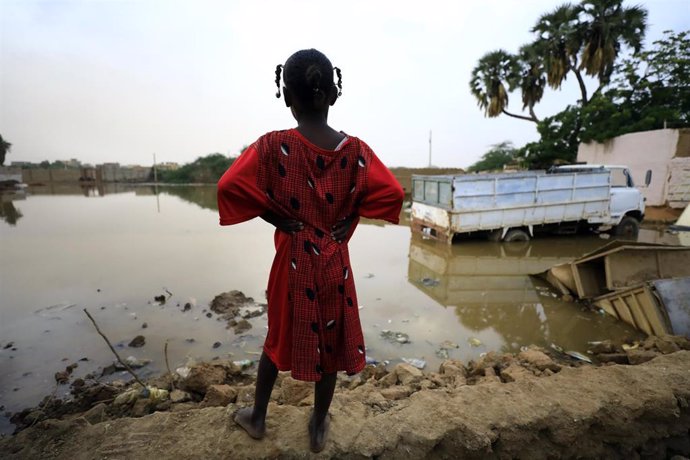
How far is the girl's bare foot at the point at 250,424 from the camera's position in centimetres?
162

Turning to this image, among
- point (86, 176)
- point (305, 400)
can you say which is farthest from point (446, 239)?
point (86, 176)

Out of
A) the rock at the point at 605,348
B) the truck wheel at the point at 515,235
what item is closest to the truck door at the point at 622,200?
the truck wheel at the point at 515,235

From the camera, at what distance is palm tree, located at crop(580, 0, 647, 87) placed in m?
14.7

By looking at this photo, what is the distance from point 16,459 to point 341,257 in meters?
1.70

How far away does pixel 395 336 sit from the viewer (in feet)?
13.3

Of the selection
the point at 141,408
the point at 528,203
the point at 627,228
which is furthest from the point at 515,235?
the point at 141,408

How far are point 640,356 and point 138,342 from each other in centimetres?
478

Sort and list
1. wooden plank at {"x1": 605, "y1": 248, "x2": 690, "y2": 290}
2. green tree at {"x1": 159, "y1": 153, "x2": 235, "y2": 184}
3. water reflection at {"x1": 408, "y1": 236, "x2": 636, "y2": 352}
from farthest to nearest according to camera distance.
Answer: green tree at {"x1": 159, "y1": 153, "x2": 235, "y2": 184} → wooden plank at {"x1": 605, "y1": 248, "x2": 690, "y2": 290} → water reflection at {"x1": 408, "y1": 236, "x2": 636, "y2": 352}

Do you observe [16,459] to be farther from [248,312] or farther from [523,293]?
[523,293]

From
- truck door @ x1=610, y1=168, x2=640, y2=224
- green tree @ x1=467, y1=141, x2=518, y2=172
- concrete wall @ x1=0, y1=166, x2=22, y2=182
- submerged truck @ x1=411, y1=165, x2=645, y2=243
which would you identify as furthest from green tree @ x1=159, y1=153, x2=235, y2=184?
truck door @ x1=610, y1=168, x2=640, y2=224

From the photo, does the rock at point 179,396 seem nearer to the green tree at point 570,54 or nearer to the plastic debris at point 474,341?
the plastic debris at point 474,341

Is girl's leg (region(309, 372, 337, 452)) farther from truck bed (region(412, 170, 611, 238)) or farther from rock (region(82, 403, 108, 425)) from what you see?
truck bed (region(412, 170, 611, 238))

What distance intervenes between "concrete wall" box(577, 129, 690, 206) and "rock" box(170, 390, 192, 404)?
14.8 m

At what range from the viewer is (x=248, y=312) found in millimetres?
4543
